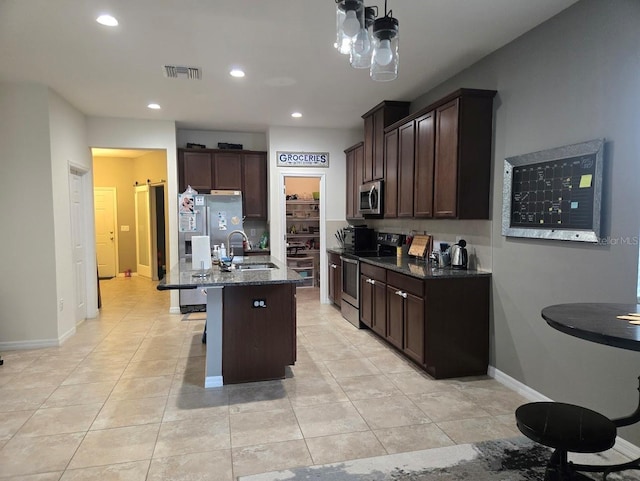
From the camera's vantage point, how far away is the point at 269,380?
3.34 meters

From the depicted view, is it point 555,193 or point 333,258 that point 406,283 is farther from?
point 333,258

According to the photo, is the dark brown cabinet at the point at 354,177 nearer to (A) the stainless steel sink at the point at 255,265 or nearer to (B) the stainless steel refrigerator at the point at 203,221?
(B) the stainless steel refrigerator at the point at 203,221

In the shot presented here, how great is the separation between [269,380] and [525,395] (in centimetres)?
201

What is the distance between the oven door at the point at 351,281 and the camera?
4.89 m

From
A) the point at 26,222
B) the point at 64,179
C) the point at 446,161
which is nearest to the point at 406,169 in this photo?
the point at 446,161

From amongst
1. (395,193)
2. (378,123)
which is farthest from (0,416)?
(378,123)

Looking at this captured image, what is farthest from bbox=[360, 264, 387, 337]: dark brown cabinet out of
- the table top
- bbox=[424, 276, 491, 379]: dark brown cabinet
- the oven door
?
the table top

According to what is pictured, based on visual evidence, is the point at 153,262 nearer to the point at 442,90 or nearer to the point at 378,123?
the point at 378,123

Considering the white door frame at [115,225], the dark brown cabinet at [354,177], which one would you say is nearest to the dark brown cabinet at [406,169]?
the dark brown cabinet at [354,177]

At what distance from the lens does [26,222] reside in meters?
4.14

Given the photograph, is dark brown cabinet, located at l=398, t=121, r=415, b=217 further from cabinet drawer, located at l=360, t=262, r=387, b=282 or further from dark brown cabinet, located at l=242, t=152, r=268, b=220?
dark brown cabinet, located at l=242, t=152, r=268, b=220

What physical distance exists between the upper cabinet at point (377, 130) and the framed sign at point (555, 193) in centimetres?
191

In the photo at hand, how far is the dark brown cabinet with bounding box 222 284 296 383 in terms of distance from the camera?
322 cm

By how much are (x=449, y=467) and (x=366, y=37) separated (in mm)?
2254
